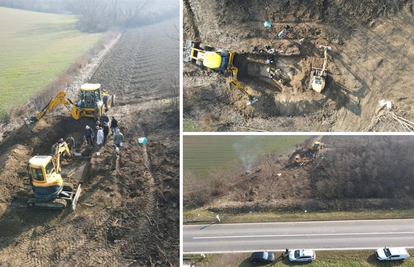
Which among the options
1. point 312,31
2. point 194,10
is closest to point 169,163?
point 194,10

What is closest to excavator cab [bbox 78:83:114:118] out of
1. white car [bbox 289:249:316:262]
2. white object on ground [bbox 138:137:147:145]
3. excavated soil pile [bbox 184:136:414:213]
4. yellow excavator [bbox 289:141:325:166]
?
white object on ground [bbox 138:137:147:145]

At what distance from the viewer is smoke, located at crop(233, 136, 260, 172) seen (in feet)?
40.1

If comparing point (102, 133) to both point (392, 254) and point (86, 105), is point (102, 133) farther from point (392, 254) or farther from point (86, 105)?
point (392, 254)

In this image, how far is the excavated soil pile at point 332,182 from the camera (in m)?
11.7

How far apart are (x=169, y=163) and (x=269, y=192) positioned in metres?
4.56

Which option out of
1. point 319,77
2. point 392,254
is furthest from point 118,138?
point 392,254

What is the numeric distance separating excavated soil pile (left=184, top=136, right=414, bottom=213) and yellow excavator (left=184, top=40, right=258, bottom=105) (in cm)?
365

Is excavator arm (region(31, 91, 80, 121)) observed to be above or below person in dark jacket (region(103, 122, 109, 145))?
above

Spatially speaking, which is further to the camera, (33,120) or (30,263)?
(33,120)

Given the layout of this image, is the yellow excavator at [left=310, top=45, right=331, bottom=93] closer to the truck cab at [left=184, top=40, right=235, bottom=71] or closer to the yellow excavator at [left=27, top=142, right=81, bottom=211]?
the truck cab at [left=184, top=40, right=235, bottom=71]

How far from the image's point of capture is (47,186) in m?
9.11

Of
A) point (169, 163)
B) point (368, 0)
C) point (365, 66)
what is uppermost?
point (368, 0)

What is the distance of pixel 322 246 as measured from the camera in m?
10.5

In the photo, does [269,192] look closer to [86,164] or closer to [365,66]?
[365,66]
